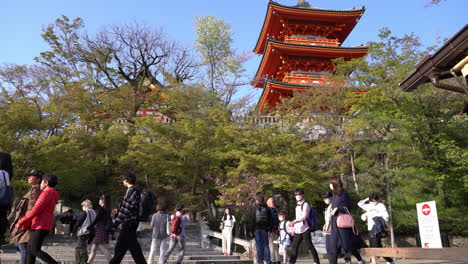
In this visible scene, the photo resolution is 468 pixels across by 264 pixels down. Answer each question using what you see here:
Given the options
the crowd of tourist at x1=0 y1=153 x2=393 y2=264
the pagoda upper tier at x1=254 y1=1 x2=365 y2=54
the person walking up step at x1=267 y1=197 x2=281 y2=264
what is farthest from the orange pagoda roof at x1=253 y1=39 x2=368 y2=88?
the person walking up step at x1=267 y1=197 x2=281 y2=264

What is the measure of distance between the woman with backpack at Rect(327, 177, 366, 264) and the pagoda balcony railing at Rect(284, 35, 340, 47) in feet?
74.6

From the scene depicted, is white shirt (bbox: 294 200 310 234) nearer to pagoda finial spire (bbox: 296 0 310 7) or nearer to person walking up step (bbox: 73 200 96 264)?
person walking up step (bbox: 73 200 96 264)

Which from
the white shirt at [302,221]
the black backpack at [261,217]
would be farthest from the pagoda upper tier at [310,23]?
the white shirt at [302,221]

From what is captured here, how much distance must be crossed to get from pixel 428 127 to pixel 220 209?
10.4 m

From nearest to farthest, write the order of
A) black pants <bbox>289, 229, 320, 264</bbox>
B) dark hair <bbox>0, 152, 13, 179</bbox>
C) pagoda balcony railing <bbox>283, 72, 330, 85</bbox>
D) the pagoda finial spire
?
1. dark hair <bbox>0, 152, 13, 179</bbox>
2. black pants <bbox>289, 229, 320, 264</bbox>
3. pagoda balcony railing <bbox>283, 72, 330, 85</bbox>
4. the pagoda finial spire

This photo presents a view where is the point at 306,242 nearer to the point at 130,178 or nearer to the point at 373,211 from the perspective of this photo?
the point at 373,211

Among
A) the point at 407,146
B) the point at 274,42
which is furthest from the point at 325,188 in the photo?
the point at 274,42

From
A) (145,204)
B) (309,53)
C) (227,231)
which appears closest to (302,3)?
(309,53)

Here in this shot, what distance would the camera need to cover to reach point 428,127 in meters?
15.4

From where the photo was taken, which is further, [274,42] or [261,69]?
[261,69]

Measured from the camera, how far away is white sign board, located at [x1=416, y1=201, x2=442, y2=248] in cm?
723

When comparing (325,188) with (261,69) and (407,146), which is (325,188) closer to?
(407,146)

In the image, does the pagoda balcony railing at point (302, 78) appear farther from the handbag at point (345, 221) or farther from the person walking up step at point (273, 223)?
the handbag at point (345, 221)

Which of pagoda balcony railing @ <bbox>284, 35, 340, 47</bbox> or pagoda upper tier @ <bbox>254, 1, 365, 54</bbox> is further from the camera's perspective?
pagoda balcony railing @ <bbox>284, 35, 340, 47</bbox>
